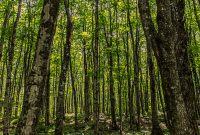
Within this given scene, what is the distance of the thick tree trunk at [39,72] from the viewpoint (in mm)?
5563

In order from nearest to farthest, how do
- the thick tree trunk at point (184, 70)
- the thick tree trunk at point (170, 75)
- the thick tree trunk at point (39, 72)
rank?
the thick tree trunk at point (39, 72) → the thick tree trunk at point (170, 75) → the thick tree trunk at point (184, 70)

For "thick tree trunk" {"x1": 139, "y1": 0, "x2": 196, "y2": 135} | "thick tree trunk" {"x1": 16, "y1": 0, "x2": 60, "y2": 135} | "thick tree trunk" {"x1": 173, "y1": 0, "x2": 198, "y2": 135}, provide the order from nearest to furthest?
"thick tree trunk" {"x1": 16, "y1": 0, "x2": 60, "y2": 135}
"thick tree trunk" {"x1": 139, "y1": 0, "x2": 196, "y2": 135}
"thick tree trunk" {"x1": 173, "y1": 0, "x2": 198, "y2": 135}

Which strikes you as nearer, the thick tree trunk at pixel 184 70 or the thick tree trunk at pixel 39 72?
the thick tree trunk at pixel 39 72

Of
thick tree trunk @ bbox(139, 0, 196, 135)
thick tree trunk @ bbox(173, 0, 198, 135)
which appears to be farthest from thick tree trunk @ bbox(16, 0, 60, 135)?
thick tree trunk @ bbox(173, 0, 198, 135)

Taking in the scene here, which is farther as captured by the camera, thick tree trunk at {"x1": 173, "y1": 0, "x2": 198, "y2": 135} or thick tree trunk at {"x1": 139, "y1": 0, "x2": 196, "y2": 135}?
thick tree trunk at {"x1": 173, "y1": 0, "x2": 198, "y2": 135}

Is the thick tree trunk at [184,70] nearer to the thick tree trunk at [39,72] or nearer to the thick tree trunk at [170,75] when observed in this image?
the thick tree trunk at [170,75]

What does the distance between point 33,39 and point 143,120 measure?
14927 millimetres

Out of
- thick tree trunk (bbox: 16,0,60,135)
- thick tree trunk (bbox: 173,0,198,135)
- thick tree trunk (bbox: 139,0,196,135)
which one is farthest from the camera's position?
thick tree trunk (bbox: 173,0,198,135)

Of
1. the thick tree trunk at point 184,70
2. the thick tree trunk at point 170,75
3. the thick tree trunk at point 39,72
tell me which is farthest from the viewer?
the thick tree trunk at point 184,70

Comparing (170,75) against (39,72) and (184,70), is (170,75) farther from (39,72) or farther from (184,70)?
(39,72)

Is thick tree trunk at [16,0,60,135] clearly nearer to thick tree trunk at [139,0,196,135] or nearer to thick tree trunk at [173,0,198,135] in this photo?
thick tree trunk at [139,0,196,135]

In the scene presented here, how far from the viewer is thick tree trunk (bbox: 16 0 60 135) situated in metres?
5.56

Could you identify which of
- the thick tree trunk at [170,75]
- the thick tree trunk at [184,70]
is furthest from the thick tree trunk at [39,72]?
the thick tree trunk at [184,70]

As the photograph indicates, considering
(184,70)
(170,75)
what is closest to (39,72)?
(170,75)
